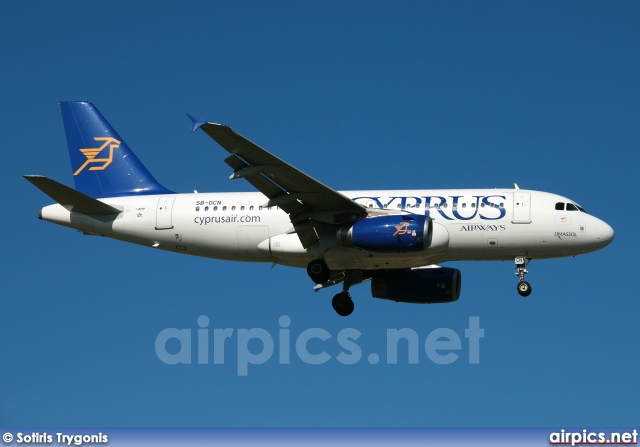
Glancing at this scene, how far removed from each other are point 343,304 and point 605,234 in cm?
1048

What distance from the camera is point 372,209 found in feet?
157

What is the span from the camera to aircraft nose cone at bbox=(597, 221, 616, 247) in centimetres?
4725

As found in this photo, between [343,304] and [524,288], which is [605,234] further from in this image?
[343,304]

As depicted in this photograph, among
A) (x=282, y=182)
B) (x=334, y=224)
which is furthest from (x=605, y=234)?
(x=282, y=182)

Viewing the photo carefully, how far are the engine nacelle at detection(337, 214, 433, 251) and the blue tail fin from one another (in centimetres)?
966

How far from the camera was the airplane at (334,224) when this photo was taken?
46219 mm

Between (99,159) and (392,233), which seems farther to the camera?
(99,159)

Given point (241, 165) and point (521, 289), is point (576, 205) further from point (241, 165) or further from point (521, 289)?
point (241, 165)

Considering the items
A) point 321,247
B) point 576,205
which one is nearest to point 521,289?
point 576,205

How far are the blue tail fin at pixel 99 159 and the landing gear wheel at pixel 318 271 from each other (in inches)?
310

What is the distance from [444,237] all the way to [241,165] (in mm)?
7784

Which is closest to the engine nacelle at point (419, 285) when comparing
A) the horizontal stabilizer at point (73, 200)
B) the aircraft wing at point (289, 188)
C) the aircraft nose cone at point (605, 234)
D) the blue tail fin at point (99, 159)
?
the aircraft wing at point (289, 188)

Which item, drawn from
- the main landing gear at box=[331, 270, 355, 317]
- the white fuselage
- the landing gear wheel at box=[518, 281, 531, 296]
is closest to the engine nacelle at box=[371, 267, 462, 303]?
the main landing gear at box=[331, 270, 355, 317]

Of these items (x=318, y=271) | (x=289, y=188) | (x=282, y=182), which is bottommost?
(x=318, y=271)
